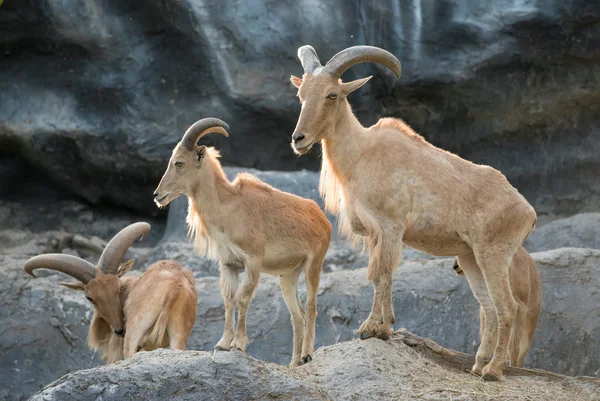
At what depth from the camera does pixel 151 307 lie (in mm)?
10242

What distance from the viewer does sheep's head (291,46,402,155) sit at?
26.8 feet

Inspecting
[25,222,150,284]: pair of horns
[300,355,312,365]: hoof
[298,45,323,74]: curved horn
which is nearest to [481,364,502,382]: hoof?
[300,355,312,365]: hoof

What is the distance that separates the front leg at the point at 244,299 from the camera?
316 inches

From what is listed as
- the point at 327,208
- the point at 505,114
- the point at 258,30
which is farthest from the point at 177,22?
the point at 327,208

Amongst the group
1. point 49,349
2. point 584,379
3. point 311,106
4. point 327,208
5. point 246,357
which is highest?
point 311,106

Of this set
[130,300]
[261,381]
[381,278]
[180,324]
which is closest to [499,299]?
[381,278]

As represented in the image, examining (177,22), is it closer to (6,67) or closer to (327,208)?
(6,67)

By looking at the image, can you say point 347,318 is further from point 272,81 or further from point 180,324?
point 272,81

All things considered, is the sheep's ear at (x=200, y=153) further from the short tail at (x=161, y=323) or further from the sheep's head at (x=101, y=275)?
the sheep's head at (x=101, y=275)

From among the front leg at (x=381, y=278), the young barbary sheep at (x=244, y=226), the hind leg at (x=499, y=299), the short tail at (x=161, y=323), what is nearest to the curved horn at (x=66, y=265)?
the short tail at (x=161, y=323)

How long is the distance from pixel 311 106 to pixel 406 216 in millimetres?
1210

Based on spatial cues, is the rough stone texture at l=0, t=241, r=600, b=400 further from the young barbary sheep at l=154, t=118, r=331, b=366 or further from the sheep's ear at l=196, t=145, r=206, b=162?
the sheep's ear at l=196, t=145, r=206, b=162

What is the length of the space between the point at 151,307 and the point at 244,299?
88.6 inches

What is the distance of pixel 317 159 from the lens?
1486cm
